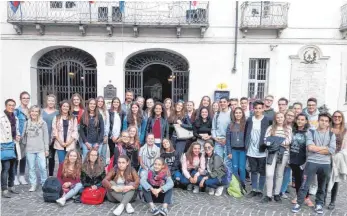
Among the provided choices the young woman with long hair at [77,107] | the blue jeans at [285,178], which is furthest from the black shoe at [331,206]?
the young woman with long hair at [77,107]

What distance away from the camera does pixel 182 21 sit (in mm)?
12445

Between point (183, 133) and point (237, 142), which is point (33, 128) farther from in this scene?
point (237, 142)

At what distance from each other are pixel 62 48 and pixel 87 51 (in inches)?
59.2

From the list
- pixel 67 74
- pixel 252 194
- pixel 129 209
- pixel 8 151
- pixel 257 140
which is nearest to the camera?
pixel 129 209

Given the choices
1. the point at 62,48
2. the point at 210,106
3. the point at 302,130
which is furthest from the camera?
the point at 62,48

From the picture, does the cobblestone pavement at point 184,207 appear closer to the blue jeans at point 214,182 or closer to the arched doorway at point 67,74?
the blue jeans at point 214,182

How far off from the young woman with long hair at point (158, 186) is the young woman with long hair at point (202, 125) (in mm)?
1178

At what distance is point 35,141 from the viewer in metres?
5.52

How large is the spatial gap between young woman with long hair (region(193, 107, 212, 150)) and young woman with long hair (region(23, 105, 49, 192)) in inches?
118

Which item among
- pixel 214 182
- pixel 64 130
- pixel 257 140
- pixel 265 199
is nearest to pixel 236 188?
pixel 214 182

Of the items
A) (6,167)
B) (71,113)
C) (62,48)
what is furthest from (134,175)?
(62,48)

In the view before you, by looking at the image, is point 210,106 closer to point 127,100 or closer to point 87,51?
point 127,100

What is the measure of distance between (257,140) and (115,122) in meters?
2.91

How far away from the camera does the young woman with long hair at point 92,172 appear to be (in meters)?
5.25
